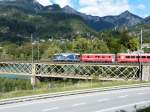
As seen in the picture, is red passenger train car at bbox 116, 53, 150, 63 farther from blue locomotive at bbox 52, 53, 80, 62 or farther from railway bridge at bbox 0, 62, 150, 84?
blue locomotive at bbox 52, 53, 80, 62

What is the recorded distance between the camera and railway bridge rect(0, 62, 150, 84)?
87.8 metres

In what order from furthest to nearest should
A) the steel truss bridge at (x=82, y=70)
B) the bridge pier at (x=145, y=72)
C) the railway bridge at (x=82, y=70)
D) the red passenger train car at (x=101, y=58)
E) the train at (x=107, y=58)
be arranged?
the red passenger train car at (x=101, y=58), the steel truss bridge at (x=82, y=70), the railway bridge at (x=82, y=70), the train at (x=107, y=58), the bridge pier at (x=145, y=72)

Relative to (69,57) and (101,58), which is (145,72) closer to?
(101,58)

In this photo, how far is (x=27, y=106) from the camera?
27.6 m

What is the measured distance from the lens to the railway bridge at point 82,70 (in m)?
87.8

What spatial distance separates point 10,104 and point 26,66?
92.4 metres

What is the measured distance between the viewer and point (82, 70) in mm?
104812

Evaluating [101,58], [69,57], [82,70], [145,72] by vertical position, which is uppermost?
[69,57]

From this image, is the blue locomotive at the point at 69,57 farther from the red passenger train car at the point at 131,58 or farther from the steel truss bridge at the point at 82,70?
the red passenger train car at the point at 131,58

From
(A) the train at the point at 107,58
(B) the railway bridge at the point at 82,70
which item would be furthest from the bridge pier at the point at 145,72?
(A) the train at the point at 107,58

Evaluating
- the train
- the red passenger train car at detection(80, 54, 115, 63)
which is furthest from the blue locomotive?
the red passenger train car at detection(80, 54, 115, 63)

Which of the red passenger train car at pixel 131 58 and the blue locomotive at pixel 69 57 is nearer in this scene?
the red passenger train car at pixel 131 58

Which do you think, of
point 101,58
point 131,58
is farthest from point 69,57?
point 131,58

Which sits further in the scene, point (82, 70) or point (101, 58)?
point (82, 70)
